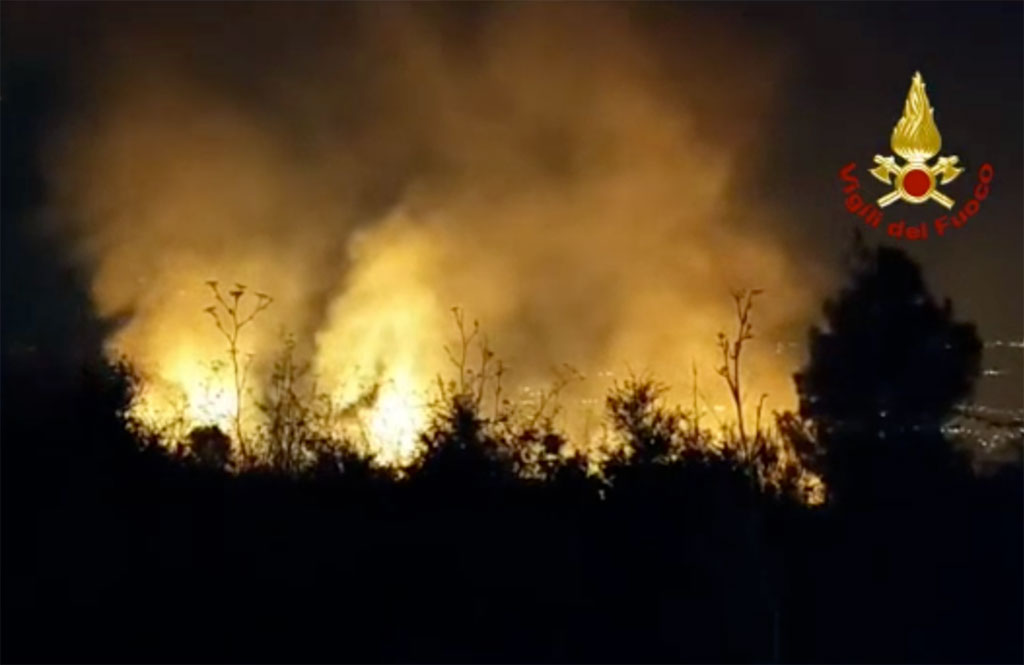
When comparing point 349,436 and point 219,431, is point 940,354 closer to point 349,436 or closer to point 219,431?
point 349,436

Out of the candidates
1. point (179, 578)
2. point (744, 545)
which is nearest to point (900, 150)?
point (744, 545)

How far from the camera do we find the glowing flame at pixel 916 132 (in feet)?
34.8

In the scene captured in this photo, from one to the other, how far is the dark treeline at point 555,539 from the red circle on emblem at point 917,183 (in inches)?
100

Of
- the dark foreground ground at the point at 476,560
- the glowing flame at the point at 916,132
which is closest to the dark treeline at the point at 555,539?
the dark foreground ground at the point at 476,560

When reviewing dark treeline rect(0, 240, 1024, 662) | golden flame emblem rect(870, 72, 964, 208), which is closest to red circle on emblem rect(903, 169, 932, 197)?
golden flame emblem rect(870, 72, 964, 208)

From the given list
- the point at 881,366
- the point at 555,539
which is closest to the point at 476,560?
the point at 555,539

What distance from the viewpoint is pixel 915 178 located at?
10594mm

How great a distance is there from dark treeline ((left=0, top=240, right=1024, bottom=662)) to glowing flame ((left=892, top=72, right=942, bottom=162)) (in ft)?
6.81

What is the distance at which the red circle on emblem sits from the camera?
10516mm

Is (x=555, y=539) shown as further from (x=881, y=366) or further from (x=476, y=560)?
(x=881, y=366)

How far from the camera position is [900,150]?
10641 mm

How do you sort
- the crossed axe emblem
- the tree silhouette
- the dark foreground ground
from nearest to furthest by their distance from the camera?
1. the crossed axe emblem
2. the dark foreground ground
3. the tree silhouette

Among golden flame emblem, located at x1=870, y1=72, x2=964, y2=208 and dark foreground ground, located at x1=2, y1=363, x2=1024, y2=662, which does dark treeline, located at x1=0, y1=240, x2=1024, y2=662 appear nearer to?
dark foreground ground, located at x1=2, y1=363, x2=1024, y2=662

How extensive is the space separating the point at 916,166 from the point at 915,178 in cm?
11
